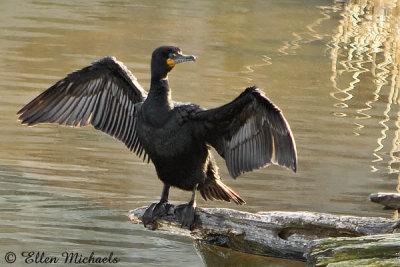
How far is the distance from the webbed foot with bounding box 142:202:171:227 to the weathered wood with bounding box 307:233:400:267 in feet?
3.70

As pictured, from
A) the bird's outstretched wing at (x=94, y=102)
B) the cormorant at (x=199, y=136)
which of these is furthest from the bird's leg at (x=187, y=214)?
the bird's outstretched wing at (x=94, y=102)

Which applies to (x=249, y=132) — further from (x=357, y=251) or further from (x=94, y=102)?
(x=94, y=102)

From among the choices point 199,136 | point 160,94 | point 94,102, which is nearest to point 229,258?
point 199,136

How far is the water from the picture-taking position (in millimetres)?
6887

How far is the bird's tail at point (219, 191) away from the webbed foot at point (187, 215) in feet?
1.12

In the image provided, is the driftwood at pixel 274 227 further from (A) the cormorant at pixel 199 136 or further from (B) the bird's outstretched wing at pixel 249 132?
(B) the bird's outstretched wing at pixel 249 132

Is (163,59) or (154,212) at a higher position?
(163,59)

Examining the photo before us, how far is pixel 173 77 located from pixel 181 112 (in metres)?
6.26

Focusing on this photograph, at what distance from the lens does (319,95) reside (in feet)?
38.7

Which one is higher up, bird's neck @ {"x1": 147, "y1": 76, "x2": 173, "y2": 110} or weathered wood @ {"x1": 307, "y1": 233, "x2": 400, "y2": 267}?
bird's neck @ {"x1": 147, "y1": 76, "x2": 173, "y2": 110}

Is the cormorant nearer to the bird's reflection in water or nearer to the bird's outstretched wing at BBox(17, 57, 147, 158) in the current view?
the bird's outstretched wing at BBox(17, 57, 147, 158)

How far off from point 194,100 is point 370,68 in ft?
13.4

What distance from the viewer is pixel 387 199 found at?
23.6 ft

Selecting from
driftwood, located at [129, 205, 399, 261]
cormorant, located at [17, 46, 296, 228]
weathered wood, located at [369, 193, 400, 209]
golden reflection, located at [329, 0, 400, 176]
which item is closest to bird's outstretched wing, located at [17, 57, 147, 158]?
cormorant, located at [17, 46, 296, 228]
